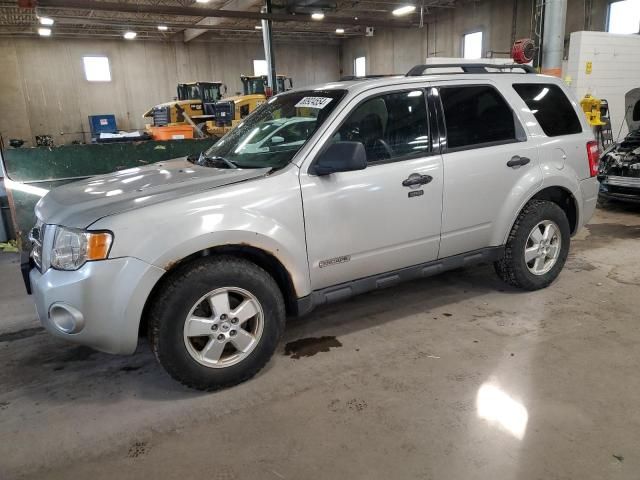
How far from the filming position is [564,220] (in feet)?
13.7

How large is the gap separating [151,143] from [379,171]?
4428 mm

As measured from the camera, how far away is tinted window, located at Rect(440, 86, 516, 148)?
11.7 ft

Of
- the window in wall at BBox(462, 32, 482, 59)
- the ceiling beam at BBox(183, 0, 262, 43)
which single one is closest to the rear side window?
the ceiling beam at BBox(183, 0, 262, 43)

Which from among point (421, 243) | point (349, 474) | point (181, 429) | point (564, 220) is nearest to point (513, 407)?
point (349, 474)

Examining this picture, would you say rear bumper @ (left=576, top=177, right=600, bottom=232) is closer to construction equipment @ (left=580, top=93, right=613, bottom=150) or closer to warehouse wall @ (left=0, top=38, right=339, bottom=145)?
construction equipment @ (left=580, top=93, right=613, bottom=150)

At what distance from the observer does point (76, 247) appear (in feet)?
8.29

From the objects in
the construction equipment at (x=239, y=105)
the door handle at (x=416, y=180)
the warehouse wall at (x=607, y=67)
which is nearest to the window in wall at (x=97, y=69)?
the construction equipment at (x=239, y=105)

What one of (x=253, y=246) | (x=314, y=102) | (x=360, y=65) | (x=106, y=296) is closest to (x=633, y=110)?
(x=314, y=102)

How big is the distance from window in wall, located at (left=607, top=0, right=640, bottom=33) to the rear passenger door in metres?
13.4

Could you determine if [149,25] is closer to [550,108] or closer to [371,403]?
[550,108]

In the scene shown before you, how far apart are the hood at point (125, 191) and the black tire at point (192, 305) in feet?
1.45

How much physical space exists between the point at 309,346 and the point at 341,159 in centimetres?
139

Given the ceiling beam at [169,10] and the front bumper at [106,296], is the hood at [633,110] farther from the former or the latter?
the front bumper at [106,296]

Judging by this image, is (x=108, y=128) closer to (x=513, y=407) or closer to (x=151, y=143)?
(x=151, y=143)
